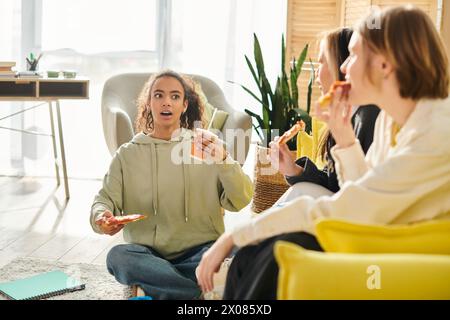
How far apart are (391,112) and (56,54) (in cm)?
378

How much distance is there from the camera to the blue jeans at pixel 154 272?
90.0 inches

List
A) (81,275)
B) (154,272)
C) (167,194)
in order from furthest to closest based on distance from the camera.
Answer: (81,275) < (167,194) < (154,272)

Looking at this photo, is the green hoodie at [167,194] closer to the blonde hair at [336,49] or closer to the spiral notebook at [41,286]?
the spiral notebook at [41,286]

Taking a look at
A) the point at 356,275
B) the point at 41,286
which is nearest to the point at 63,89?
the point at 41,286

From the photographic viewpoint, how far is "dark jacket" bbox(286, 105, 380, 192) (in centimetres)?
197

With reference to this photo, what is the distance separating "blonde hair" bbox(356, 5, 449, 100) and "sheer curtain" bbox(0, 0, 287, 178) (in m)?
3.43

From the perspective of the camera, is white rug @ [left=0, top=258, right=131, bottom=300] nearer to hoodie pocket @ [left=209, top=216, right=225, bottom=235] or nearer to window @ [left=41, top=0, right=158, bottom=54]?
hoodie pocket @ [left=209, top=216, right=225, bottom=235]

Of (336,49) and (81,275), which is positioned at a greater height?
(336,49)

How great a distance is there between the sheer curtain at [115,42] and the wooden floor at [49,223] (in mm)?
358

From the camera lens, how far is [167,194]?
2.47 meters

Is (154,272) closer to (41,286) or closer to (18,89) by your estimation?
(41,286)

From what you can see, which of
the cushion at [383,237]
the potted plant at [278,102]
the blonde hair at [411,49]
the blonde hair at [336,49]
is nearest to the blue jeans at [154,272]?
the blonde hair at [336,49]

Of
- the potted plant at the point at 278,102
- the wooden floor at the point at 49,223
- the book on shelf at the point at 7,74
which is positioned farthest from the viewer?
the book on shelf at the point at 7,74

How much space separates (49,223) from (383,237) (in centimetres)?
259
